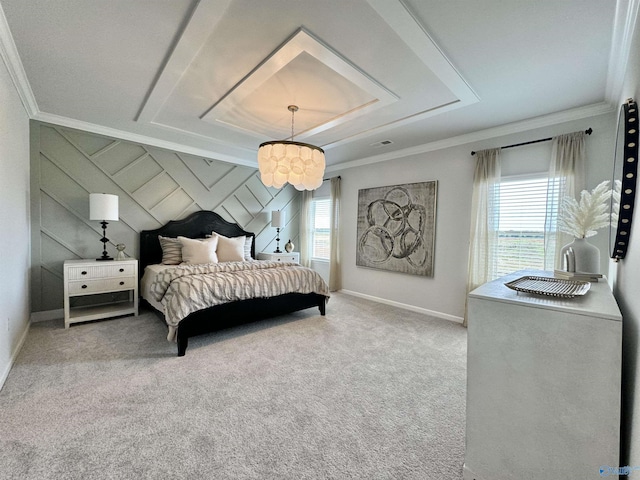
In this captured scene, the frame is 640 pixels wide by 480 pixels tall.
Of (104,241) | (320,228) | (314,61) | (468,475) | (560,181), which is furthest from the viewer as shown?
(320,228)

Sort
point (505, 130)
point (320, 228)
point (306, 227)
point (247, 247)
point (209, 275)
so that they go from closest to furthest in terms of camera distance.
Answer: point (209, 275) < point (505, 130) < point (247, 247) < point (320, 228) < point (306, 227)

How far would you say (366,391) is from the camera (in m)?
2.06

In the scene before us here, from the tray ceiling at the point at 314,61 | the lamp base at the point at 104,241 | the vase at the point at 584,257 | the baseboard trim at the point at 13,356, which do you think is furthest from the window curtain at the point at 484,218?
the lamp base at the point at 104,241

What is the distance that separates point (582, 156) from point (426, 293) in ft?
7.76

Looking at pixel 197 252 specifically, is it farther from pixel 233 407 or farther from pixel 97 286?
pixel 233 407

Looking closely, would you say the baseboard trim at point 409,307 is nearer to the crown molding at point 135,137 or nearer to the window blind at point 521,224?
the window blind at point 521,224

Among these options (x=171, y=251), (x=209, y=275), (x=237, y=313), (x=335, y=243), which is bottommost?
(x=237, y=313)

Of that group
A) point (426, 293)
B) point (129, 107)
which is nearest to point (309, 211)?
point (426, 293)

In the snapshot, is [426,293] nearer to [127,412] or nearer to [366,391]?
[366,391]

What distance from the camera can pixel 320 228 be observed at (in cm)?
576

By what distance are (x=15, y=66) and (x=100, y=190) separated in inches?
71.0

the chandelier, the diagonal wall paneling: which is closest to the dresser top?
the chandelier

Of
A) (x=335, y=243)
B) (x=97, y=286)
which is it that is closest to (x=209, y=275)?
(x=97, y=286)

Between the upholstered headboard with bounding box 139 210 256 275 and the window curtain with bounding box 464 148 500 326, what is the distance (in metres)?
3.76
